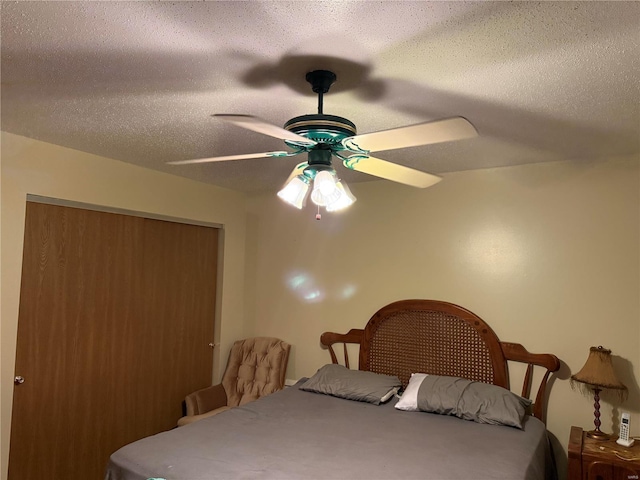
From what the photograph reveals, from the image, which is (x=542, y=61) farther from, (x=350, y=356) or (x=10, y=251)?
(x=10, y=251)

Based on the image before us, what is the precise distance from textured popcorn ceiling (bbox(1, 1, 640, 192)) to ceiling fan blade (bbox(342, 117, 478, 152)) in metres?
0.28

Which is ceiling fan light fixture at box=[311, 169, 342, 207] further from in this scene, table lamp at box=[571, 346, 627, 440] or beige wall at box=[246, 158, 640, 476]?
table lamp at box=[571, 346, 627, 440]

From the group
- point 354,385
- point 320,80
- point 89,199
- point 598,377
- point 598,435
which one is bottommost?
point 598,435

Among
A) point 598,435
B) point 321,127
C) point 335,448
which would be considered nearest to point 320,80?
point 321,127

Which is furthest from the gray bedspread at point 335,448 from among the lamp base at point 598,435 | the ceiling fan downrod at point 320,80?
the ceiling fan downrod at point 320,80

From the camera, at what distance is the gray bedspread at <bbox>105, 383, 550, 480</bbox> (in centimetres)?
Answer: 199

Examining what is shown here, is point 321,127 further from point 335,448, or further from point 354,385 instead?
point 354,385

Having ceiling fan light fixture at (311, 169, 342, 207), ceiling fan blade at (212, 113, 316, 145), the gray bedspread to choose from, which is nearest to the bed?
the gray bedspread

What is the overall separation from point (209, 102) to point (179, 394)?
8.40 ft

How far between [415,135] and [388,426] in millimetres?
1745

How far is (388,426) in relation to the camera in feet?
8.45

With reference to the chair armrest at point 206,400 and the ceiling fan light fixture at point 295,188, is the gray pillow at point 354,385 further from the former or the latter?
the ceiling fan light fixture at point 295,188

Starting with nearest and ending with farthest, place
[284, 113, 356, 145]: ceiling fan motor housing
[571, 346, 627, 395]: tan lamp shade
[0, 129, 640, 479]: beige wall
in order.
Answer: [284, 113, 356, 145]: ceiling fan motor housing, [571, 346, 627, 395]: tan lamp shade, [0, 129, 640, 479]: beige wall

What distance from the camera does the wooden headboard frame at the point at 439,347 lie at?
300 cm
